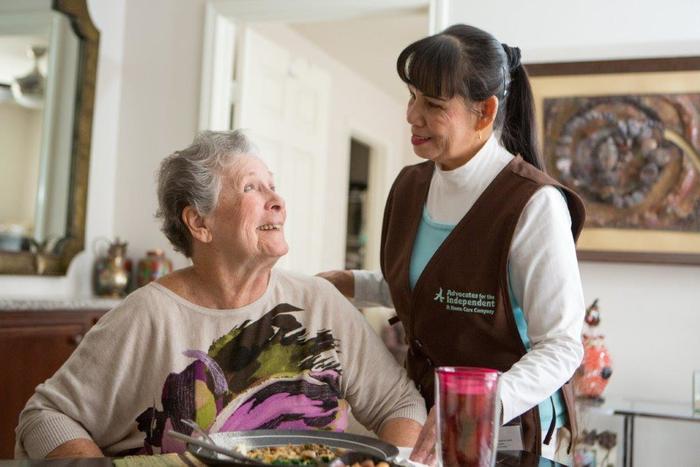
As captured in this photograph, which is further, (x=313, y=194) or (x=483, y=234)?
(x=313, y=194)

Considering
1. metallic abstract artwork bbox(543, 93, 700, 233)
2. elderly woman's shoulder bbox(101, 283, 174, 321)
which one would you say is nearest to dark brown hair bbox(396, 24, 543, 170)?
elderly woman's shoulder bbox(101, 283, 174, 321)

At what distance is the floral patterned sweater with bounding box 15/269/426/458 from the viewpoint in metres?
1.47

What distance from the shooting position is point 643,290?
339 cm

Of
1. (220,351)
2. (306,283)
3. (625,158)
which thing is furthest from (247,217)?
(625,158)

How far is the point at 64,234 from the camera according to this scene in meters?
3.92

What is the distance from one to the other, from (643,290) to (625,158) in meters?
0.54

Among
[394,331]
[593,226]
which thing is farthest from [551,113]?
[394,331]

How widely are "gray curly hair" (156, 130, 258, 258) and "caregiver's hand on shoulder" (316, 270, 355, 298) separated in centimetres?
33

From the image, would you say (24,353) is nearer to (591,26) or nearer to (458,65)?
(458,65)

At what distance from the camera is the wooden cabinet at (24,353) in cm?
A: 312

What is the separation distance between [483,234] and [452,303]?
14 centimetres

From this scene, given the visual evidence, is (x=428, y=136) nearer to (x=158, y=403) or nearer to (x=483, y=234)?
(x=483, y=234)

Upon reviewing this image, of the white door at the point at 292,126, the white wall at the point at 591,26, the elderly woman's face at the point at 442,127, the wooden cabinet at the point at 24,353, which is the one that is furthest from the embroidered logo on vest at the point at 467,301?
the white door at the point at 292,126

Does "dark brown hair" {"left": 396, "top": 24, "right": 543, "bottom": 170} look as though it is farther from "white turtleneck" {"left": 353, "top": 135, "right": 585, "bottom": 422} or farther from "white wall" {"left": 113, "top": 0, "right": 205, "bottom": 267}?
"white wall" {"left": 113, "top": 0, "right": 205, "bottom": 267}
